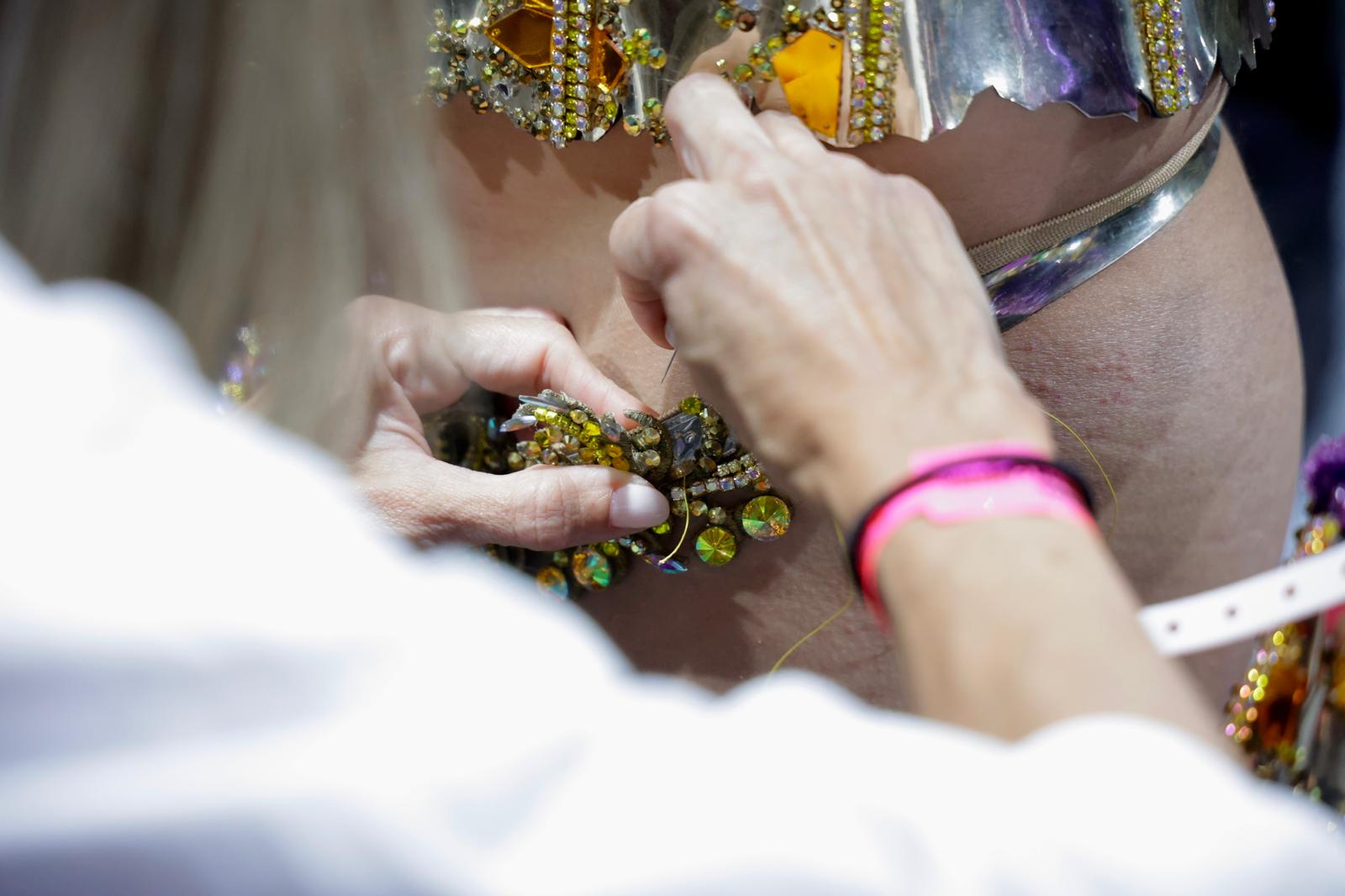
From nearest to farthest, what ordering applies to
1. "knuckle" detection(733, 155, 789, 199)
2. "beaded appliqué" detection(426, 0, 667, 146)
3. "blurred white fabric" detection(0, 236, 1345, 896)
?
"blurred white fabric" detection(0, 236, 1345, 896), "knuckle" detection(733, 155, 789, 199), "beaded appliqué" detection(426, 0, 667, 146)

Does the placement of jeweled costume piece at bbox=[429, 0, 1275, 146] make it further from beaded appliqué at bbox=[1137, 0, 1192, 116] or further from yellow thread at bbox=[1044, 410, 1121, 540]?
yellow thread at bbox=[1044, 410, 1121, 540]

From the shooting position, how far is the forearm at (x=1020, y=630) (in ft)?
1.16

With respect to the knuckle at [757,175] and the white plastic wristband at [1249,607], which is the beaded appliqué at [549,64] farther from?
the white plastic wristband at [1249,607]

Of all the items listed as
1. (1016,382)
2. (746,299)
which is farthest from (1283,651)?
(746,299)

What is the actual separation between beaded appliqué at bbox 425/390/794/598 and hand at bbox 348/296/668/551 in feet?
0.06

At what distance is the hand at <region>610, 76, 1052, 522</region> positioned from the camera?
0.45m

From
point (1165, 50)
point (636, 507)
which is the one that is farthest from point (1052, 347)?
point (636, 507)

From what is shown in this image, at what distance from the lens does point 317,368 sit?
2.04ft

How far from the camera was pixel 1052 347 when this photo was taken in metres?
0.67

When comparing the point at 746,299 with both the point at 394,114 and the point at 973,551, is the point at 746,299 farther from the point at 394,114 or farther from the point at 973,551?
the point at 394,114

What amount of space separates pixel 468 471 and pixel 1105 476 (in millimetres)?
426

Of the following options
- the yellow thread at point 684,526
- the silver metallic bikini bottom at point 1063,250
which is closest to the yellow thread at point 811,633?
the yellow thread at point 684,526

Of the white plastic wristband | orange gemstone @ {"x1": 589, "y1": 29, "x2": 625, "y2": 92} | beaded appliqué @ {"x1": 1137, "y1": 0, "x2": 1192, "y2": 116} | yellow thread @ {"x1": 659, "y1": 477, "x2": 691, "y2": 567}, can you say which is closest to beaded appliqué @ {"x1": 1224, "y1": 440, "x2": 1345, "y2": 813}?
the white plastic wristband

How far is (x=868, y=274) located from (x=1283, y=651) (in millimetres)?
330
